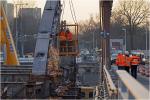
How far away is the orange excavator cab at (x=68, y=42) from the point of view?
23.5 m

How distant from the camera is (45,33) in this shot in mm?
21219

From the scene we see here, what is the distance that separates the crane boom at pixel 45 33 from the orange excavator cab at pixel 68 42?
40.0 inches

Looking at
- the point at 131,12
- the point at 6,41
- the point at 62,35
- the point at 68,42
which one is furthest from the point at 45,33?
the point at 131,12

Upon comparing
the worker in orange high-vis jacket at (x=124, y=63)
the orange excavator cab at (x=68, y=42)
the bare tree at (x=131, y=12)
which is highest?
the bare tree at (x=131, y=12)

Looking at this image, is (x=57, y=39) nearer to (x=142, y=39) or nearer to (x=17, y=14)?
(x=17, y=14)

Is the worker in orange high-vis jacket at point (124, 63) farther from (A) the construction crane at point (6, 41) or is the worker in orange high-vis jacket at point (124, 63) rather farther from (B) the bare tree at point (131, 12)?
(B) the bare tree at point (131, 12)

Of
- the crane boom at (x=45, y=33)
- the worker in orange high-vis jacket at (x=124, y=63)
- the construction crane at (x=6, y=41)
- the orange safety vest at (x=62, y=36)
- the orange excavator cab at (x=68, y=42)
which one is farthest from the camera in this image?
the construction crane at (x=6, y=41)

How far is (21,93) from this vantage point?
19.2 m

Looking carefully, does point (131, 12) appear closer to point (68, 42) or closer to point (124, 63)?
point (124, 63)

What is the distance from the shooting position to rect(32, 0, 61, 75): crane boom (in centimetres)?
1995

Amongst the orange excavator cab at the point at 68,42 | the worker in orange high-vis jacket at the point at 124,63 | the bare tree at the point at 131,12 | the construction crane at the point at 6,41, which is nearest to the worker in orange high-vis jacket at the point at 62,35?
the orange excavator cab at the point at 68,42

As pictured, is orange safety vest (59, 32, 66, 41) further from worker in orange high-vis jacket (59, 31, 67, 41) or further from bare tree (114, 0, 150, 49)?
bare tree (114, 0, 150, 49)

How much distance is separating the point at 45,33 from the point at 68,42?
2706mm

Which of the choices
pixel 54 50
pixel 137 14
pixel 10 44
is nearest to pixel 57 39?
pixel 54 50
